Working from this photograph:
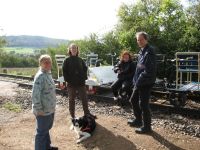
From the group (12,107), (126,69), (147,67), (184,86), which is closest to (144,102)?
(147,67)

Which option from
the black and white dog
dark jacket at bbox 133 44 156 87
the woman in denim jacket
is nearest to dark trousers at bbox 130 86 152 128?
dark jacket at bbox 133 44 156 87

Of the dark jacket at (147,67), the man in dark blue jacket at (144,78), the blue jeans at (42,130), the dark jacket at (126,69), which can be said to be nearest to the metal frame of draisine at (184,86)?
the dark jacket at (126,69)

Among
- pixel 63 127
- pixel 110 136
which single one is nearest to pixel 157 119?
pixel 110 136

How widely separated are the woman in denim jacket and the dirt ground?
0.91 m

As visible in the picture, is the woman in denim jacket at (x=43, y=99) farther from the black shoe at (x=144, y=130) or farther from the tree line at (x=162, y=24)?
the tree line at (x=162, y=24)

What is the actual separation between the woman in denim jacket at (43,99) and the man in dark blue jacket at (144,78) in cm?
203

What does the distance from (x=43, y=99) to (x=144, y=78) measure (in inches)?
87.9

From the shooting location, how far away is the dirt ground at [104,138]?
705 centimetres

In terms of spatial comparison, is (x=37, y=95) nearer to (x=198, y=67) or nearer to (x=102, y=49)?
(x=198, y=67)

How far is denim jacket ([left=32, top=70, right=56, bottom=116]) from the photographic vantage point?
243 inches

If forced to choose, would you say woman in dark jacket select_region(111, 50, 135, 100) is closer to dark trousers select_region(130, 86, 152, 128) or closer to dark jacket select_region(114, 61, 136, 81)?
dark jacket select_region(114, 61, 136, 81)

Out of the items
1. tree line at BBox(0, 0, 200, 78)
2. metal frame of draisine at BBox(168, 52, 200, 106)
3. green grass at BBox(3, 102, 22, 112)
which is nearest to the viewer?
metal frame of draisine at BBox(168, 52, 200, 106)

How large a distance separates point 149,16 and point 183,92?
9.23 m

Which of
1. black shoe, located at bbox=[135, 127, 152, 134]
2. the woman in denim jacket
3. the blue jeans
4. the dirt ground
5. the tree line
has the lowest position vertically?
the dirt ground
